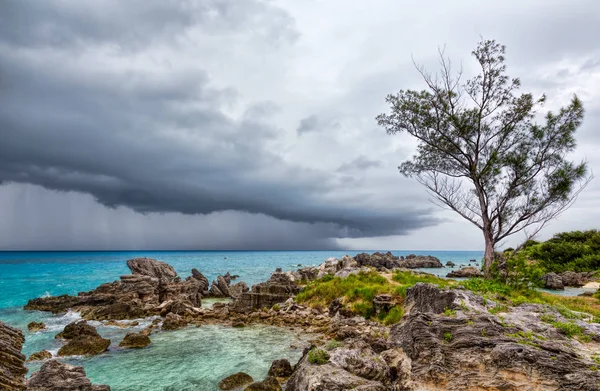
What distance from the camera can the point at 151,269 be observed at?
55562mm

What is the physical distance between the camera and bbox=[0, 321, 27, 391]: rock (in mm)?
7656

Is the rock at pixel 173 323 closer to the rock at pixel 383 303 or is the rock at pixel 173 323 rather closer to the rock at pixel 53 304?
the rock at pixel 383 303

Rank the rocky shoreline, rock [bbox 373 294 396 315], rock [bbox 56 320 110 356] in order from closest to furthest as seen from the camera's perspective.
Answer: the rocky shoreline
rock [bbox 56 320 110 356]
rock [bbox 373 294 396 315]

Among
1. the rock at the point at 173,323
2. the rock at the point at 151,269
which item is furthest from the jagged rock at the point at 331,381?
the rock at the point at 151,269

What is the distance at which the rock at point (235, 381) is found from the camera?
14.8 meters

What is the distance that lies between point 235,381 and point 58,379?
7.70m

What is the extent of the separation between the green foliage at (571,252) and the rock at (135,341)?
63.6 metres

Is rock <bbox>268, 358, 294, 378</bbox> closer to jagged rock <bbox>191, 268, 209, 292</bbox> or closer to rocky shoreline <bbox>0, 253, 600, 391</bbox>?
rocky shoreline <bbox>0, 253, 600, 391</bbox>

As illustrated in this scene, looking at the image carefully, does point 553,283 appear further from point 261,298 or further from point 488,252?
point 261,298

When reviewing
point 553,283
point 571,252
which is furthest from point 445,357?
point 571,252

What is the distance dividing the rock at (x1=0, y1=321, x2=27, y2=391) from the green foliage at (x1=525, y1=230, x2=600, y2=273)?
228 ft

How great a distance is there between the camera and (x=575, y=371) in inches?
323

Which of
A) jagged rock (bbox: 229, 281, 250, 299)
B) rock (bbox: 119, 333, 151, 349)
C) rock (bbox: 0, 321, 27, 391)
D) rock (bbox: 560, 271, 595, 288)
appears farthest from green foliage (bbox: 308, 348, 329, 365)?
rock (bbox: 560, 271, 595, 288)

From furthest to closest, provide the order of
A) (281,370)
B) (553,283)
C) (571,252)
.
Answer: (571,252) < (553,283) < (281,370)
